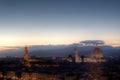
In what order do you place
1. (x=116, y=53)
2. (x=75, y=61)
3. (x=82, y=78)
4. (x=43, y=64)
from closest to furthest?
(x=82, y=78), (x=43, y=64), (x=75, y=61), (x=116, y=53)

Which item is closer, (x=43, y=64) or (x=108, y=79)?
(x=108, y=79)

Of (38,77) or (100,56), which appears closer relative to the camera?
(38,77)

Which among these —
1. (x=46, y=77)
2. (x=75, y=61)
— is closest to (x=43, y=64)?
(x=75, y=61)

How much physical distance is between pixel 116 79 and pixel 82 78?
509 centimetres

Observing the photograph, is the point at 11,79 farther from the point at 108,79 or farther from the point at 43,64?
the point at 43,64

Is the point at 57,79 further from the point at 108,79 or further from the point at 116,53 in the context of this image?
the point at 116,53

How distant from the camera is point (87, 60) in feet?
343

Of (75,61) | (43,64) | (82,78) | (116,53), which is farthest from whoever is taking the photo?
(116,53)

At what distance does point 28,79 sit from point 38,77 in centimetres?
280

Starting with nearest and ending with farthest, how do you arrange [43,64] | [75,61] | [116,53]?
[43,64] → [75,61] → [116,53]

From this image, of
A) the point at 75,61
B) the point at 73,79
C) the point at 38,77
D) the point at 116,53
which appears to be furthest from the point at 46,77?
the point at 116,53

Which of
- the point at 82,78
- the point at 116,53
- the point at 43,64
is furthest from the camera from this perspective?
the point at 116,53

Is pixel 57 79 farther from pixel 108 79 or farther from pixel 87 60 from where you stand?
pixel 87 60

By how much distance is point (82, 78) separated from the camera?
175 feet
